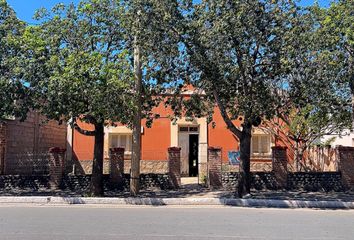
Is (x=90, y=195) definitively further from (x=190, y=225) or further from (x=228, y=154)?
(x=228, y=154)

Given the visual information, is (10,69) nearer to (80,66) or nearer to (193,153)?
(80,66)

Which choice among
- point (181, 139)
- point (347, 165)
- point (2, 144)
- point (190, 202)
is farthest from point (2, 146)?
point (347, 165)

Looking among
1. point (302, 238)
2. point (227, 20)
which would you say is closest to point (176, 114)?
point (227, 20)

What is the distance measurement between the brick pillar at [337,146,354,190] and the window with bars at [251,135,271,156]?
669cm

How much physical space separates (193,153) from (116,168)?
740cm

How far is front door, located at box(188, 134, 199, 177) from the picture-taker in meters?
25.6

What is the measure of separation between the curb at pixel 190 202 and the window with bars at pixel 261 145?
1114 cm

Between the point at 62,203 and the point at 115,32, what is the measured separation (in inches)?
250

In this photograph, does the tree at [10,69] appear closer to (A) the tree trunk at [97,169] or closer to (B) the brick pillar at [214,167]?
(A) the tree trunk at [97,169]

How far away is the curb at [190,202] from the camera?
15.1 m

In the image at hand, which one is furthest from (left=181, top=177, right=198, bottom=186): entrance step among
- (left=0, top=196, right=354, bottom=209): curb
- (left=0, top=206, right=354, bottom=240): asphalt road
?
(left=0, top=206, right=354, bottom=240): asphalt road

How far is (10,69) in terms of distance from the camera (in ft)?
50.6

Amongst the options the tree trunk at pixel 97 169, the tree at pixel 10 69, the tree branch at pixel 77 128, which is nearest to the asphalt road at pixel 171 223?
the tree trunk at pixel 97 169

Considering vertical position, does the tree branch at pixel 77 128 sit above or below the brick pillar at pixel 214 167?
above
